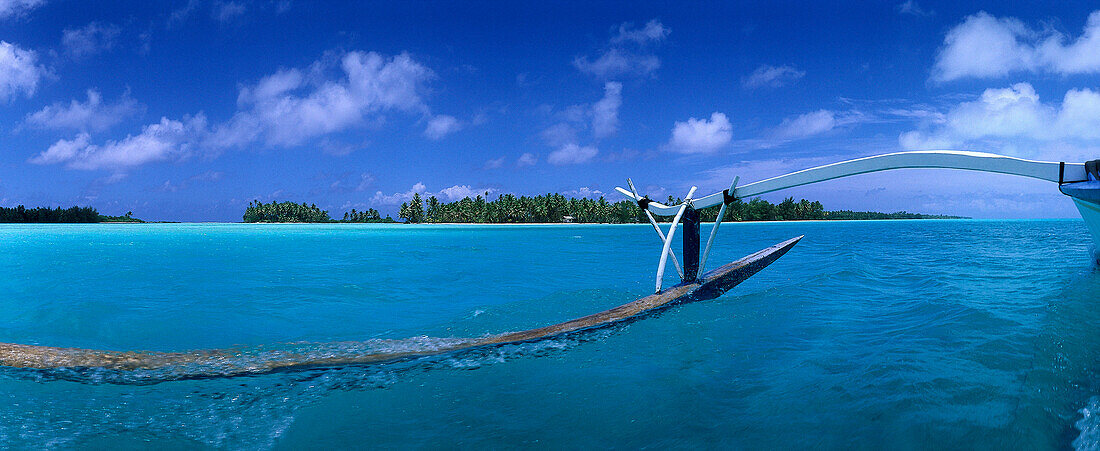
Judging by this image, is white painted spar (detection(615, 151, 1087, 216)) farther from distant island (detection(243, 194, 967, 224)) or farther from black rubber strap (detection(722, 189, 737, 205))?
distant island (detection(243, 194, 967, 224))

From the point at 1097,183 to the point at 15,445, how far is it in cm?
961

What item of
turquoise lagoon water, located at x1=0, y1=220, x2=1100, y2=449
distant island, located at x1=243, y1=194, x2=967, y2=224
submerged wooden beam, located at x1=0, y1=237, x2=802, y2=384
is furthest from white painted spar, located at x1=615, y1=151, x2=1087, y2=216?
distant island, located at x1=243, y1=194, x2=967, y2=224

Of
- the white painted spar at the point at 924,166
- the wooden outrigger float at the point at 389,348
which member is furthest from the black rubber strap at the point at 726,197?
the wooden outrigger float at the point at 389,348

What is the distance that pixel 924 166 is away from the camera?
20.3ft

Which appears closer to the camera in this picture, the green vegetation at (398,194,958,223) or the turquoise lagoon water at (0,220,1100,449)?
the turquoise lagoon water at (0,220,1100,449)

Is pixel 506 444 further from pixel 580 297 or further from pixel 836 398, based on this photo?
pixel 580 297

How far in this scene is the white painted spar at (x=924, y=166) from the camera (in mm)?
5145

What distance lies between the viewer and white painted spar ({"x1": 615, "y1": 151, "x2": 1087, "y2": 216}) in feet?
16.9

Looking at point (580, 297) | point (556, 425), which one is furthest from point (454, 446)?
point (580, 297)

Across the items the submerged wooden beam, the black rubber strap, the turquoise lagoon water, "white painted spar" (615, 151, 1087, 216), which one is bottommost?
the turquoise lagoon water

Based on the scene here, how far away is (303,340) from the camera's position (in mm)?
7730

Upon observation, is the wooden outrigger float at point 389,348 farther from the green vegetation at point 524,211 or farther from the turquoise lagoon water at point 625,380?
the green vegetation at point 524,211

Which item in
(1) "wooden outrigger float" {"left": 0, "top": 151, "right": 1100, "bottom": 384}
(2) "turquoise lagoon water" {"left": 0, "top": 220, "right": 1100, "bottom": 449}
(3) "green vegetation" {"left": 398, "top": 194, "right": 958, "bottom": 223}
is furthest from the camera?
(3) "green vegetation" {"left": 398, "top": 194, "right": 958, "bottom": 223}

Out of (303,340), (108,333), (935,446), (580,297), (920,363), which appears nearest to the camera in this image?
(935,446)
